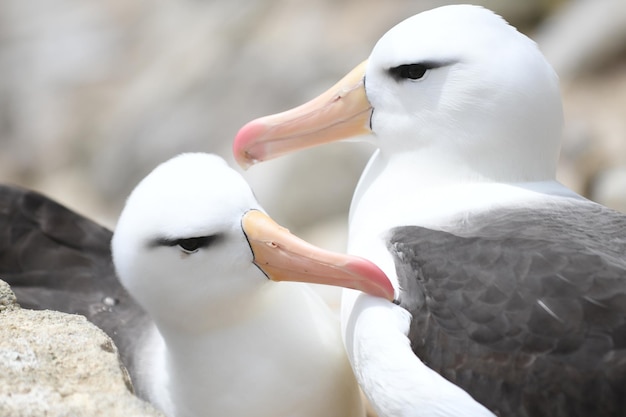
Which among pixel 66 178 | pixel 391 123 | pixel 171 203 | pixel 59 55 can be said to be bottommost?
pixel 66 178

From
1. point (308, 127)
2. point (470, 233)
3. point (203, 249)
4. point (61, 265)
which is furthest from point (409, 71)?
point (61, 265)

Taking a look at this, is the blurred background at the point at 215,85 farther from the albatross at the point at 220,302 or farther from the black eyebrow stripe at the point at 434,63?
the albatross at the point at 220,302

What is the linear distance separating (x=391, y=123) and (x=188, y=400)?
52.0 inches

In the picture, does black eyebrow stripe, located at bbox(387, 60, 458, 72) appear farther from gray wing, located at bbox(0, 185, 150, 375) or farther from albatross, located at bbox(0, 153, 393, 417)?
gray wing, located at bbox(0, 185, 150, 375)

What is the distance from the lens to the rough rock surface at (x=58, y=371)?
269 cm

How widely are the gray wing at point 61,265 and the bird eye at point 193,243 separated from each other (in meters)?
0.83

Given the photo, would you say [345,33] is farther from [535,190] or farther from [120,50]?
[535,190]

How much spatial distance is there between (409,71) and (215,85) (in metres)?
7.06

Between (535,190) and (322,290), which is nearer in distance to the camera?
(535,190)

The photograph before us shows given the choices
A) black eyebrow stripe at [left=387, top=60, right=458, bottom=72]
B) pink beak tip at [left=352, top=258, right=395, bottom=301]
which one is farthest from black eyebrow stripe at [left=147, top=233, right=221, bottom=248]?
black eyebrow stripe at [left=387, top=60, right=458, bottom=72]

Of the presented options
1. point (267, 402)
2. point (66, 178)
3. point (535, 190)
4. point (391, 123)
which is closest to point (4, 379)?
point (267, 402)

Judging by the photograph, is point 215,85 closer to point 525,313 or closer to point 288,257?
point 288,257

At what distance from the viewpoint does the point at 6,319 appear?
10.3 ft

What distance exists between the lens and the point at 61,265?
452cm
